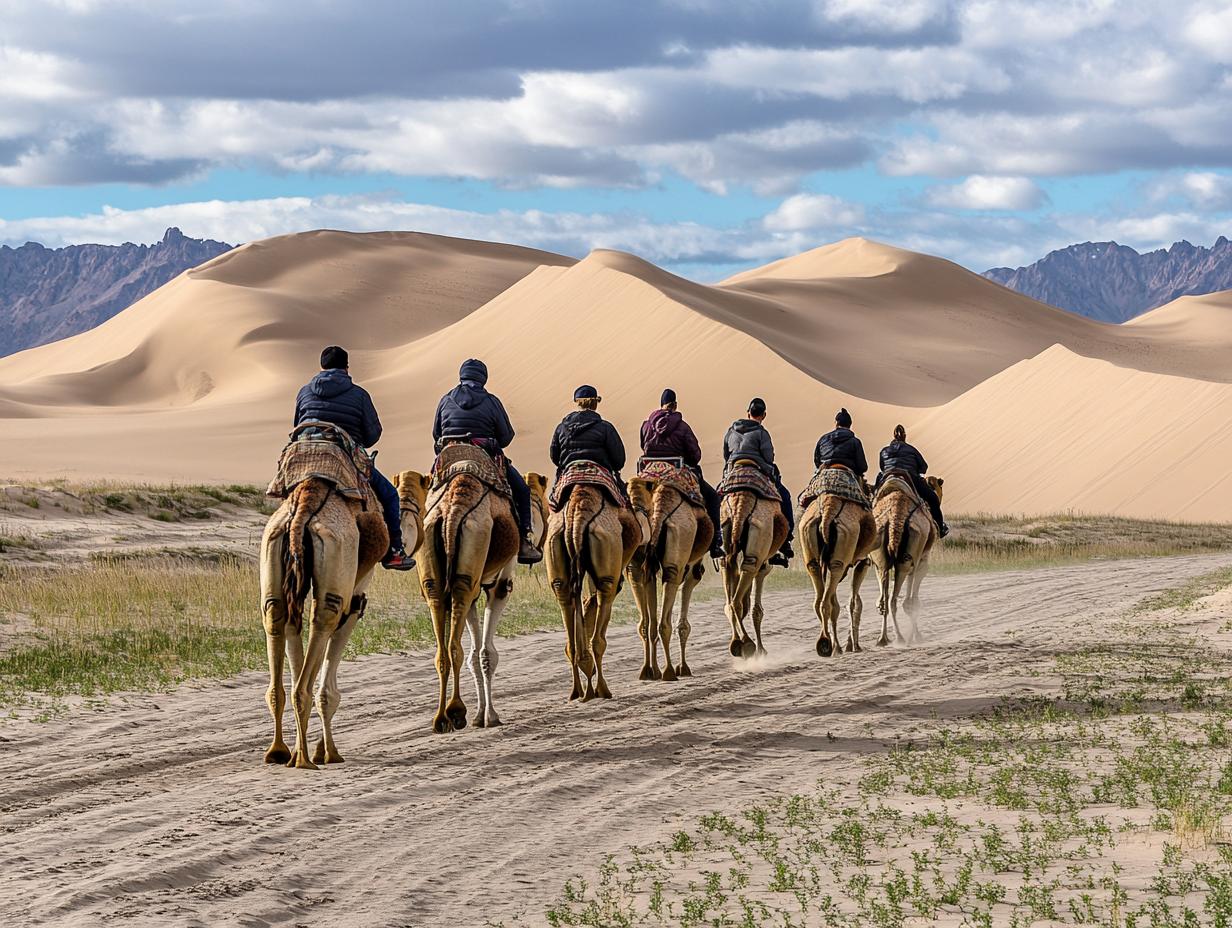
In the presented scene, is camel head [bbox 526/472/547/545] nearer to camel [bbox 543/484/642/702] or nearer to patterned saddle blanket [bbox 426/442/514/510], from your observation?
camel [bbox 543/484/642/702]

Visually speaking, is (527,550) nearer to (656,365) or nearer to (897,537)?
(897,537)

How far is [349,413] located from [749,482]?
6355 millimetres

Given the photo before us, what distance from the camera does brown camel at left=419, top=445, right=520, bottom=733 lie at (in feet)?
39.4

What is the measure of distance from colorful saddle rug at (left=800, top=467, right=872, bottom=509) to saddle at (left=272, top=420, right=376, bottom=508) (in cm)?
774

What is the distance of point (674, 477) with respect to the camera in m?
15.3

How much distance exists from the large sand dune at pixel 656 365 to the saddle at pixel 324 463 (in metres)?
52.5

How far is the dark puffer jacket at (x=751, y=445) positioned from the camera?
54.9 ft

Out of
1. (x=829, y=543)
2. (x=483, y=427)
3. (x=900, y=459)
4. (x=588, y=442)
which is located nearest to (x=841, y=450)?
(x=829, y=543)

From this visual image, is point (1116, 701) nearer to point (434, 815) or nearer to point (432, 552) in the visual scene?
point (432, 552)

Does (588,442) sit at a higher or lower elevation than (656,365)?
lower

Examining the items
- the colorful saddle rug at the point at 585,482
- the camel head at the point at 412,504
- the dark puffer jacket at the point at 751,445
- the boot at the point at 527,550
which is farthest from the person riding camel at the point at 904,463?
the camel head at the point at 412,504

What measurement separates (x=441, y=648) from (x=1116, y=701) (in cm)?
555

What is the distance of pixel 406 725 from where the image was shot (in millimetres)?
12305

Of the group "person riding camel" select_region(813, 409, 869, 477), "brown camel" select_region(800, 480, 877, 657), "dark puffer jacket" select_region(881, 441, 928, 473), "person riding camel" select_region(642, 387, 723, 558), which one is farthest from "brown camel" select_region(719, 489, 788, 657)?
"dark puffer jacket" select_region(881, 441, 928, 473)
